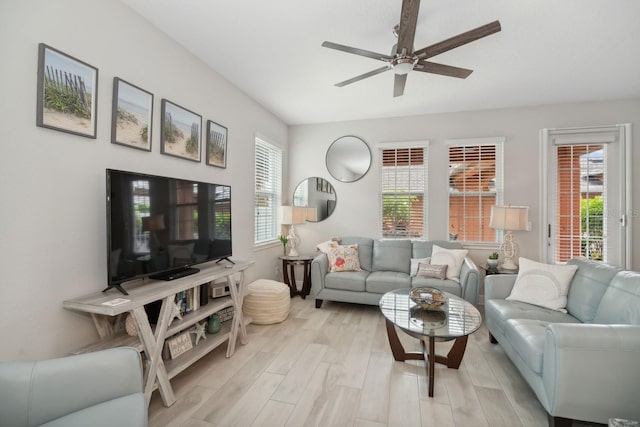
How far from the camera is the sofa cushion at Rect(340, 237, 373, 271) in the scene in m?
4.07

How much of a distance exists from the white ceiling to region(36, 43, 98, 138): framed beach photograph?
0.72 meters

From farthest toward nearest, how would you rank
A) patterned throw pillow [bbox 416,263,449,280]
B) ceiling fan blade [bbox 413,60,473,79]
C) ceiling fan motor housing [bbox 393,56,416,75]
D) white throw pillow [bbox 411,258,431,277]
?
white throw pillow [bbox 411,258,431,277] → patterned throw pillow [bbox 416,263,449,280] → ceiling fan blade [bbox 413,60,473,79] → ceiling fan motor housing [bbox 393,56,416,75]

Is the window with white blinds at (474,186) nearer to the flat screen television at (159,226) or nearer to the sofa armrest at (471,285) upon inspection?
the sofa armrest at (471,285)

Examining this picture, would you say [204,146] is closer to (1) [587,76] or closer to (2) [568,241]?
(1) [587,76]

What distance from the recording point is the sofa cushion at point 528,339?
5.77 ft

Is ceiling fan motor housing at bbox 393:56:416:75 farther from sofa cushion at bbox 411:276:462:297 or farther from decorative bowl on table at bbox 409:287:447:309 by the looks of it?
sofa cushion at bbox 411:276:462:297

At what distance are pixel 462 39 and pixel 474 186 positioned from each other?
2.70m

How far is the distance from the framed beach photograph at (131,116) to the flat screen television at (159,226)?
1.18 feet

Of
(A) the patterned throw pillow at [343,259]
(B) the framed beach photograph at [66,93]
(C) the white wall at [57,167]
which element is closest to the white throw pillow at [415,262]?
(A) the patterned throw pillow at [343,259]

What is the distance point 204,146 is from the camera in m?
2.87

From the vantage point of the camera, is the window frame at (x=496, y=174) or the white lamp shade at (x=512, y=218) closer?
the white lamp shade at (x=512, y=218)

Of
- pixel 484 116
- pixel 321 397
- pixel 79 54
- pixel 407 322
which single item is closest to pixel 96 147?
pixel 79 54

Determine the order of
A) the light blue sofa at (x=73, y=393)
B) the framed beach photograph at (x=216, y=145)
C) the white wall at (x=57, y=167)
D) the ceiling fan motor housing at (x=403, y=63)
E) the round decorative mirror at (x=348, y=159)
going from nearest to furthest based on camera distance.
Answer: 1. the light blue sofa at (x=73, y=393)
2. the white wall at (x=57, y=167)
3. the ceiling fan motor housing at (x=403, y=63)
4. the framed beach photograph at (x=216, y=145)
5. the round decorative mirror at (x=348, y=159)

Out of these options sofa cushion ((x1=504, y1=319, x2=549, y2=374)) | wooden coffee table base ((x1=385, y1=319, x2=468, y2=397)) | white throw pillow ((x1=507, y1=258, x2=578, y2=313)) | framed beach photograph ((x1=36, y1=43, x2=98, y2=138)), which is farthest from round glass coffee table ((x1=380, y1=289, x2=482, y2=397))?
framed beach photograph ((x1=36, y1=43, x2=98, y2=138))
